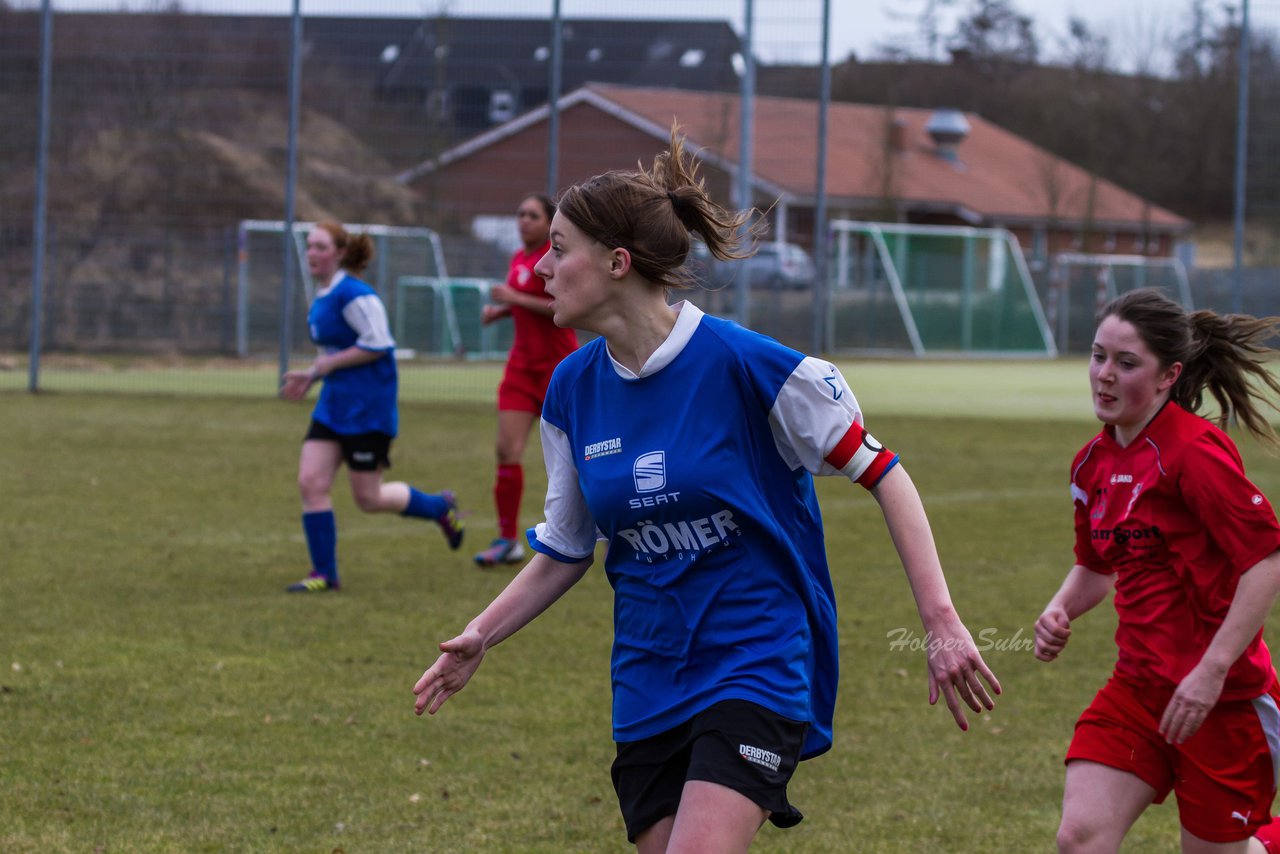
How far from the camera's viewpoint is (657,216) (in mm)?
3271

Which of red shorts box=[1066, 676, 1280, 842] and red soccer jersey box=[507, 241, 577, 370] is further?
red soccer jersey box=[507, 241, 577, 370]

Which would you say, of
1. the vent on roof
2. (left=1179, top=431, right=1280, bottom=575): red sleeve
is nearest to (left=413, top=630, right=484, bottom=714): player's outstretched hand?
(left=1179, top=431, right=1280, bottom=575): red sleeve

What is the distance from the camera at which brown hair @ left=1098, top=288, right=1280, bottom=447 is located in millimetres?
4008

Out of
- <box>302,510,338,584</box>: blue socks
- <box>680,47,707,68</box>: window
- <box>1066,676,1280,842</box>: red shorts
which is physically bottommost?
<box>302,510,338,584</box>: blue socks

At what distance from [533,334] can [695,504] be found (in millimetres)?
6524

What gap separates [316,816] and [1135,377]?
2.61 m

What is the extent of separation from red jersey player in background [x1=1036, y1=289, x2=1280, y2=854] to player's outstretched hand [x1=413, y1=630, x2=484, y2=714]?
1364 mm

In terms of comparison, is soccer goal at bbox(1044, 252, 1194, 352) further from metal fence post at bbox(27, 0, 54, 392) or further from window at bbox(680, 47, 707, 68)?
metal fence post at bbox(27, 0, 54, 392)

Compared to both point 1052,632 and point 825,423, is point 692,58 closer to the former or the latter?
point 1052,632

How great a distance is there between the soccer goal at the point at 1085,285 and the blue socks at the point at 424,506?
90.7ft

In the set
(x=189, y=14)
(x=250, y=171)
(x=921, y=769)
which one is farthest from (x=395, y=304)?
(x=921, y=769)

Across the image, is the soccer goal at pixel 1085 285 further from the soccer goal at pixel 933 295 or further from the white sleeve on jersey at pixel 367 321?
the white sleeve on jersey at pixel 367 321

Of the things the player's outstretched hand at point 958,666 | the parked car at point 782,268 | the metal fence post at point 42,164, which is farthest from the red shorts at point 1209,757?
the parked car at point 782,268

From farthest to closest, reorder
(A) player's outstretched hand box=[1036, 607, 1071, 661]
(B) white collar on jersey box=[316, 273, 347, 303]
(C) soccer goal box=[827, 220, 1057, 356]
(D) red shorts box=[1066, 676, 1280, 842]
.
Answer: (C) soccer goal box=[827, 220, 1057, 356] < (B) white collar on jersey box=[316, 273, 347, 303] < (A) player's outstretched hand box=[1036, 607, 1071, 661] < (D) red shorts box=[1066, 676, 1280, 842]
